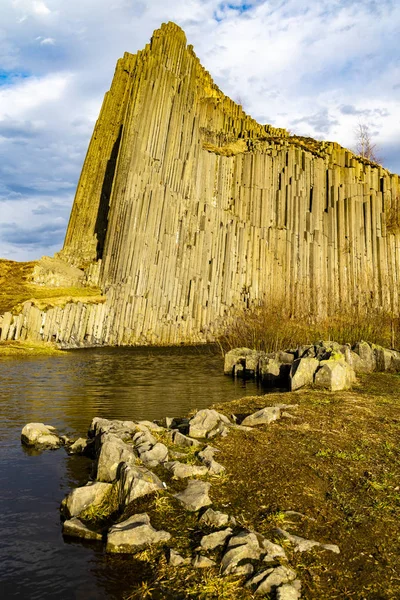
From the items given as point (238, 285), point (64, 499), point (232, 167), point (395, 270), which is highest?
point (232, 167)

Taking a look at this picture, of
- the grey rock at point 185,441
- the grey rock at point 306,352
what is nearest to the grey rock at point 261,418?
the grey rock at point 185,441

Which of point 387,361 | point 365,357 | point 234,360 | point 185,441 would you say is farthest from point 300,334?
point 185,441

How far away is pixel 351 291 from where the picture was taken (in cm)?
3666

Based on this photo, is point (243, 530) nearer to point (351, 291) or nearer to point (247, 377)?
point (247, 377)

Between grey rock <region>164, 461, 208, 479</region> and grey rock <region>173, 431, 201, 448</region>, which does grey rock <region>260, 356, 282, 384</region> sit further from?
grey rock <region>164, 461, 208, 479</region>

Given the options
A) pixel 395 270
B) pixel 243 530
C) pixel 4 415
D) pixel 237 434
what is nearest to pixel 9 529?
pixel 243 530

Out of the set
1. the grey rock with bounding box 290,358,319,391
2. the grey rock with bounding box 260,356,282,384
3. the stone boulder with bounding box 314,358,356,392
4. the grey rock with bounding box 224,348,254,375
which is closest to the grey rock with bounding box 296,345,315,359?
the grey rock with bounding box 260,356,282,384

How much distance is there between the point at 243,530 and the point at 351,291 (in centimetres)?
3475

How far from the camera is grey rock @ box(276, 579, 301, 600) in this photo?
306 cm

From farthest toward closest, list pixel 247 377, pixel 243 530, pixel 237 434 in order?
pixel 247 377 → pixel 237 434 → pixel 243 530

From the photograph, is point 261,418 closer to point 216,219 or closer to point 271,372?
point 271,372

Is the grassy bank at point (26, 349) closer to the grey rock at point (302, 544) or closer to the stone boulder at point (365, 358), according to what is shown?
the stone boulder at point (365, 358)

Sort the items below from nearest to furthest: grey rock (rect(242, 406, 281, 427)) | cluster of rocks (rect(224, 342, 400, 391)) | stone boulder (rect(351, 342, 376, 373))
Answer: grey rock (rect(242, 406, 281, 427)) < cluster of rocks (rect(224, 342, 400, 391)) < stone boulder (rect(351, 342, 376, 373))

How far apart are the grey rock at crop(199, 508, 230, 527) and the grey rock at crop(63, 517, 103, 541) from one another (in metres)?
0.93
